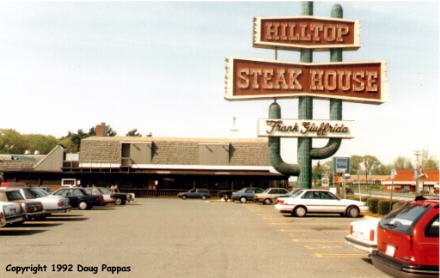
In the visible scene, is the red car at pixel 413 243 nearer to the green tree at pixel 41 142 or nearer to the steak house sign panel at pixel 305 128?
the steak house sign panel at pixel 305 128

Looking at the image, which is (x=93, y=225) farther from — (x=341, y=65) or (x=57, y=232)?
(x=341, y=65)

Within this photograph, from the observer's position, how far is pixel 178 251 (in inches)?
449

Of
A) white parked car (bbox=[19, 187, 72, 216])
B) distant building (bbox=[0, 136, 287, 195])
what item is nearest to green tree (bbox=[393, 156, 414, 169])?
distant building (bbox=[0, 136, 287, 195])

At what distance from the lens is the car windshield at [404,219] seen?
26.2 feet

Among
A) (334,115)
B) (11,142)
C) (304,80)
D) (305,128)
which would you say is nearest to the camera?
(305,128)

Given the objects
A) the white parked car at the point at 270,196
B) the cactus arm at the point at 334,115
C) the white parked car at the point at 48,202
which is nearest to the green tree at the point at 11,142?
the white parked car at the point at 270,196

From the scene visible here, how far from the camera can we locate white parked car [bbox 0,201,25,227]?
47.0ft

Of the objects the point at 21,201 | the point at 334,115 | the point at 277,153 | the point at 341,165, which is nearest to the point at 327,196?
the point at 341,165

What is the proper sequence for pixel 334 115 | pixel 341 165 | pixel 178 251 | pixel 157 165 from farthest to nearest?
pixel 157 165 < pixel 334 115 < pixel 341 165 < pixel 178 251

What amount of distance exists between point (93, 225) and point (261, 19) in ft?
71.5

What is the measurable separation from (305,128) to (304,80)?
377 cm

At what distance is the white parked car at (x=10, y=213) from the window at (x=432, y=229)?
42.2 feet

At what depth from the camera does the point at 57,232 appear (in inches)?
597

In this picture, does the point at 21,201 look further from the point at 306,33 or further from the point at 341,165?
the point at 306,33
